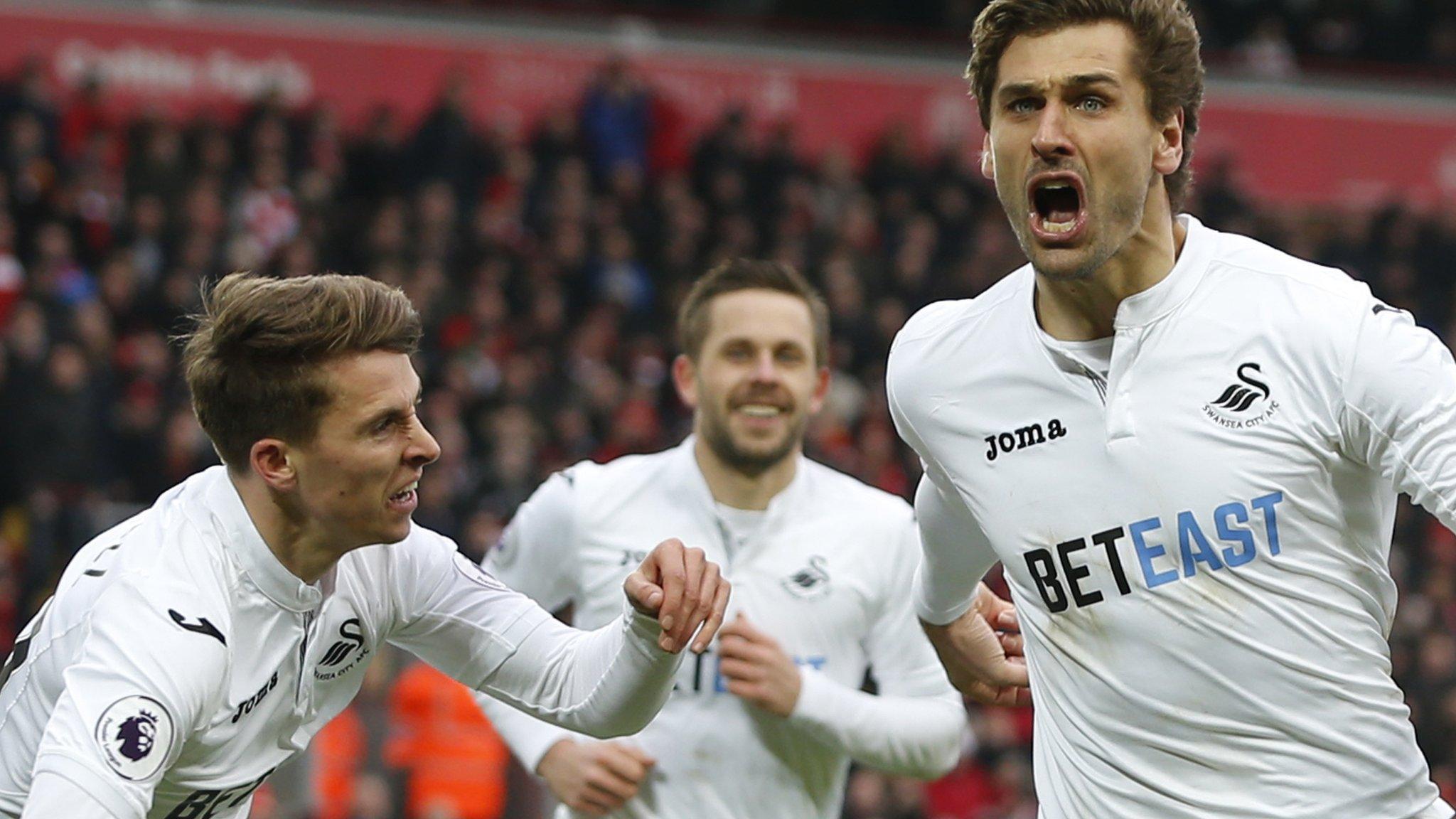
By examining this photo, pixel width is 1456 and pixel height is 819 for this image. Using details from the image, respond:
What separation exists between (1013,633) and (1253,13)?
63.8 feet

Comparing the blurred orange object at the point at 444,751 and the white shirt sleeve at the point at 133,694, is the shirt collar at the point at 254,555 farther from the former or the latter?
the blurred orange object at the point at 444,751

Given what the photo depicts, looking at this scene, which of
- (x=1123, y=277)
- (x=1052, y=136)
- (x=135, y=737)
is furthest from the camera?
(x=1123, y=277)

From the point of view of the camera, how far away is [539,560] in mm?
5840

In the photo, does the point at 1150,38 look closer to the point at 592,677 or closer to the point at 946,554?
the point at 946,554

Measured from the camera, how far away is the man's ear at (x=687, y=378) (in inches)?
239

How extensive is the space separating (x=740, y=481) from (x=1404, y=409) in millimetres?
2697

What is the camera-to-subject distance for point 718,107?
20047 millimetres

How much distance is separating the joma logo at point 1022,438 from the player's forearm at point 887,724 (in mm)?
1534

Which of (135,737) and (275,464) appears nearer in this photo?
(135,737)

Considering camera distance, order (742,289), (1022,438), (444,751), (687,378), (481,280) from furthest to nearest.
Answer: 1. (481,280)
2. (444,751)
3. (687,378)
4. (742,289)
5. (1022,438)

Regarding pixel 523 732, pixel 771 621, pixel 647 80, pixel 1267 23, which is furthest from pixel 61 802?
pixel 1267 23

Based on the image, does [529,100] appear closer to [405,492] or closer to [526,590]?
[526,590]

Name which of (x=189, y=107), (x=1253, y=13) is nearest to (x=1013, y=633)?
(x=189, y=107)

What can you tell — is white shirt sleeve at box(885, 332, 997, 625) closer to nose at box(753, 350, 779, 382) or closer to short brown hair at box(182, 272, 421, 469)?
short brown hair at box(182, 272, 421, 469)
